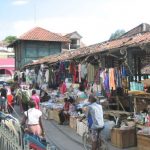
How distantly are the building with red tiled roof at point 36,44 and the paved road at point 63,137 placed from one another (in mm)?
17832

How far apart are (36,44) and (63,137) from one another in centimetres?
2173

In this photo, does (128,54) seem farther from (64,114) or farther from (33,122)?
(64,114)

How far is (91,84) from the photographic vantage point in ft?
49.3

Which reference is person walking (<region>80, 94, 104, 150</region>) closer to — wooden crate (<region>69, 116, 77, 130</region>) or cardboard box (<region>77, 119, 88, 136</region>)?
cardboard box (<region>77, 119, 88, 136</region>)

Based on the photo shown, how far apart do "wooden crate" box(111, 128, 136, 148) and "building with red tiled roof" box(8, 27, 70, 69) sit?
23.0m

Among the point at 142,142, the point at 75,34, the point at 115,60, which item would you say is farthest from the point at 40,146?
the point at 75,34

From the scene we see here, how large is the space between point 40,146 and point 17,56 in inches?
1238

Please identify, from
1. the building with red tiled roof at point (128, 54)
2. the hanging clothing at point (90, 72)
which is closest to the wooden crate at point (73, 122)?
the hanging clothing at point (90, 72)

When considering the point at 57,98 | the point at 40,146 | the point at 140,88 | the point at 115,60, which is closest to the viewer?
the point at 40,146

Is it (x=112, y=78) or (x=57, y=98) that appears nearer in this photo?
(x=112, y=78)

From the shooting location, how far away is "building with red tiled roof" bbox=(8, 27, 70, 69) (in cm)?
3309

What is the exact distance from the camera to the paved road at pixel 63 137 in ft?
36.6

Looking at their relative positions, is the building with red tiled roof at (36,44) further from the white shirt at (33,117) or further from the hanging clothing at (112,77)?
the white shirt at (33,117)

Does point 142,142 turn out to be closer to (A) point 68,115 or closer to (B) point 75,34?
(A) point 68,115
